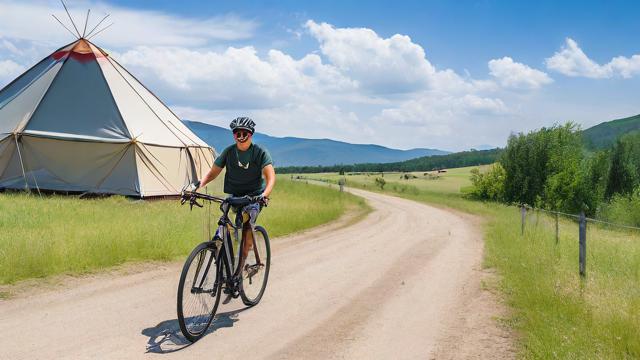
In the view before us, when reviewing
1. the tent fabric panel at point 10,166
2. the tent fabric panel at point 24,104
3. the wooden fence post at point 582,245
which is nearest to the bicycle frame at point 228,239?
the wooden fence post at point 582,245

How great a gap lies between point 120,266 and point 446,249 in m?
8.13

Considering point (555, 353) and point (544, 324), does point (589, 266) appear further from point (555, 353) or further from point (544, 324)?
point (555, 353)

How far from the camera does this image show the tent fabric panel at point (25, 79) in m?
25.7

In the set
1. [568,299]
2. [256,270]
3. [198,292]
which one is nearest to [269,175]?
[256,270]

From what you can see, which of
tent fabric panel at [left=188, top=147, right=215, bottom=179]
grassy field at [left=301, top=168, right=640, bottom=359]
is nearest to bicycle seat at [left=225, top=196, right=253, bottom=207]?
grassy field at [left=301, top=168, right=640, bottom=359]

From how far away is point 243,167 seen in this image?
6.87 meters

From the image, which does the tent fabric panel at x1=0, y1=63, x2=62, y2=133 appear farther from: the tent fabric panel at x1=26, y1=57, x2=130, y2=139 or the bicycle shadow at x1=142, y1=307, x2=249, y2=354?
the bicycle shadow at x1=142, y1=307, x2=249, y2=354

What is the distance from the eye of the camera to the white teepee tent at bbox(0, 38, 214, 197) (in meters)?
23.2

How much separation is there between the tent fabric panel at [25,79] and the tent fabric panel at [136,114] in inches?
103

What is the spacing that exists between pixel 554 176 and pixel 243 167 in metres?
46.4

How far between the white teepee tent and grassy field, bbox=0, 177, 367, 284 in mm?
Result: 1820

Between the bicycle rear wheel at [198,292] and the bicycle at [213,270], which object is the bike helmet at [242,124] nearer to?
the bicycle at [213,270]

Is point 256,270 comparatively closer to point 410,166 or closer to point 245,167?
point 245,167

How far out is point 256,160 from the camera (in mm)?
6891
